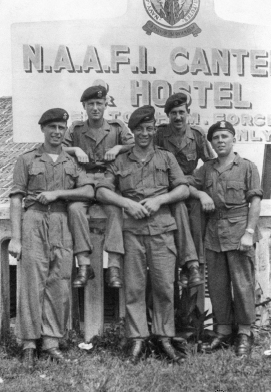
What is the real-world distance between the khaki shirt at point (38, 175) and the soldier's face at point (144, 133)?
1.99 feet

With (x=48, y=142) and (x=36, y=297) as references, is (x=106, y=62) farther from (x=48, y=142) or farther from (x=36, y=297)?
(x=36, y=297)

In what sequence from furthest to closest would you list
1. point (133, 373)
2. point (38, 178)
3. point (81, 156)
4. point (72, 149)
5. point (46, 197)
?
1. point (72, 149)
2. point (81, 156)
3. point (38, 178)
4. point (46, 197)
5. point (133, 373)

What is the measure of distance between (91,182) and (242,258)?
4.58ft

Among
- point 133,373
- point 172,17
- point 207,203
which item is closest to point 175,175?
point 207,203

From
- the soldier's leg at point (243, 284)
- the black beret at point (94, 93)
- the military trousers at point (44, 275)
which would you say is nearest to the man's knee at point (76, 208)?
the military trousers at point (44, 275)

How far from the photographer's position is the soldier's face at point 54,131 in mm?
5836

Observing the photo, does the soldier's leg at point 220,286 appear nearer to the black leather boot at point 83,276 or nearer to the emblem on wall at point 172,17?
the black leather boot at point 83,276

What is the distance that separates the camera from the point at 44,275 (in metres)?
5.73

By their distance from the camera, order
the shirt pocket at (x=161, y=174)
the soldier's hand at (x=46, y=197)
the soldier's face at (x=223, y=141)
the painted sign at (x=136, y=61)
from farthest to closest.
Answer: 1. the painted sign at (x=136, y=61)
2. the soldier's face at (x=223, y=141)
3. the shirt pocket at (x=161, y=174)
4. the soldier's hand at (x=46, y=197)

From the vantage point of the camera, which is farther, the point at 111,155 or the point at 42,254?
the point at 111,155

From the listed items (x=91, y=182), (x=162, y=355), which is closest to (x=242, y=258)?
(x=162, y=355)

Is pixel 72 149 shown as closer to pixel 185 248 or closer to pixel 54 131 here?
pixel 54 131

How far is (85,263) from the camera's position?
19.1ft

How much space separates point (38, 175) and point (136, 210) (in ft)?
2.77
